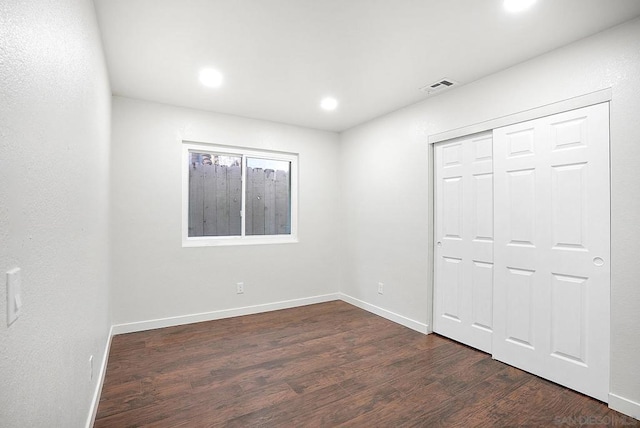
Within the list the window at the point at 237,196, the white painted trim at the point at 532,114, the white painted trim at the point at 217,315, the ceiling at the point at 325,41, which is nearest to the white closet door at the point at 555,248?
the white painted trim at the point at 532,114

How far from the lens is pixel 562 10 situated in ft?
6.44

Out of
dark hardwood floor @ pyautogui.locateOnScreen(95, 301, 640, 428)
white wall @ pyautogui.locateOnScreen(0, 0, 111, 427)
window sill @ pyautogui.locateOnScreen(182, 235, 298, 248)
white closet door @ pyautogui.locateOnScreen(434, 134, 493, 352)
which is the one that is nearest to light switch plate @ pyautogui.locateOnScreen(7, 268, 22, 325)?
white wall @ pyautogui.locateOnScreen(0, 0, 111, 427)

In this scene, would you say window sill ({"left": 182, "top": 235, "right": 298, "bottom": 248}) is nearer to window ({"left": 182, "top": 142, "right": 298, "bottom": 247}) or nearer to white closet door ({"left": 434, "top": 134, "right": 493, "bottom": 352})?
window ({"left": 182, "top": 142, "right": 298, "bottom": 247})

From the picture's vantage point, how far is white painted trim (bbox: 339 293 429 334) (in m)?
3.44

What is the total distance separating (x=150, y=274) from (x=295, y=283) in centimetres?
182

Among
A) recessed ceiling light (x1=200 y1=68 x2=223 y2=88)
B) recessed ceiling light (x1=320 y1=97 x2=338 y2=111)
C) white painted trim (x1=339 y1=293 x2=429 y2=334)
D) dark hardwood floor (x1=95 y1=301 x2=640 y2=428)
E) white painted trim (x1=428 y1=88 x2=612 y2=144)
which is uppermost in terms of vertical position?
recessed ceiling light (x1=320 y1=97 x2=338 y2=111)

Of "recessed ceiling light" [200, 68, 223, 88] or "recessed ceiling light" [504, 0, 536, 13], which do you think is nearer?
"recessed ceiling light" [504, 0, 536, 13]

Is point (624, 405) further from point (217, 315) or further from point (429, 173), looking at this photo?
point (217, 315)

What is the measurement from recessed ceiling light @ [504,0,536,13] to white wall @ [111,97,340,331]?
116 inches

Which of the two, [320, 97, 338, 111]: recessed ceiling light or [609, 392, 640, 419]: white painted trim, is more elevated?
[320, 97, 338, 111]: recessed ceiling light

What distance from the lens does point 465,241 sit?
3.08 m

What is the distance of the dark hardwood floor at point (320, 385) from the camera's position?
1.99 metres

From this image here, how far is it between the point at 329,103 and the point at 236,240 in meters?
2.07

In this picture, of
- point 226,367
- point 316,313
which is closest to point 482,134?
point 316,313
